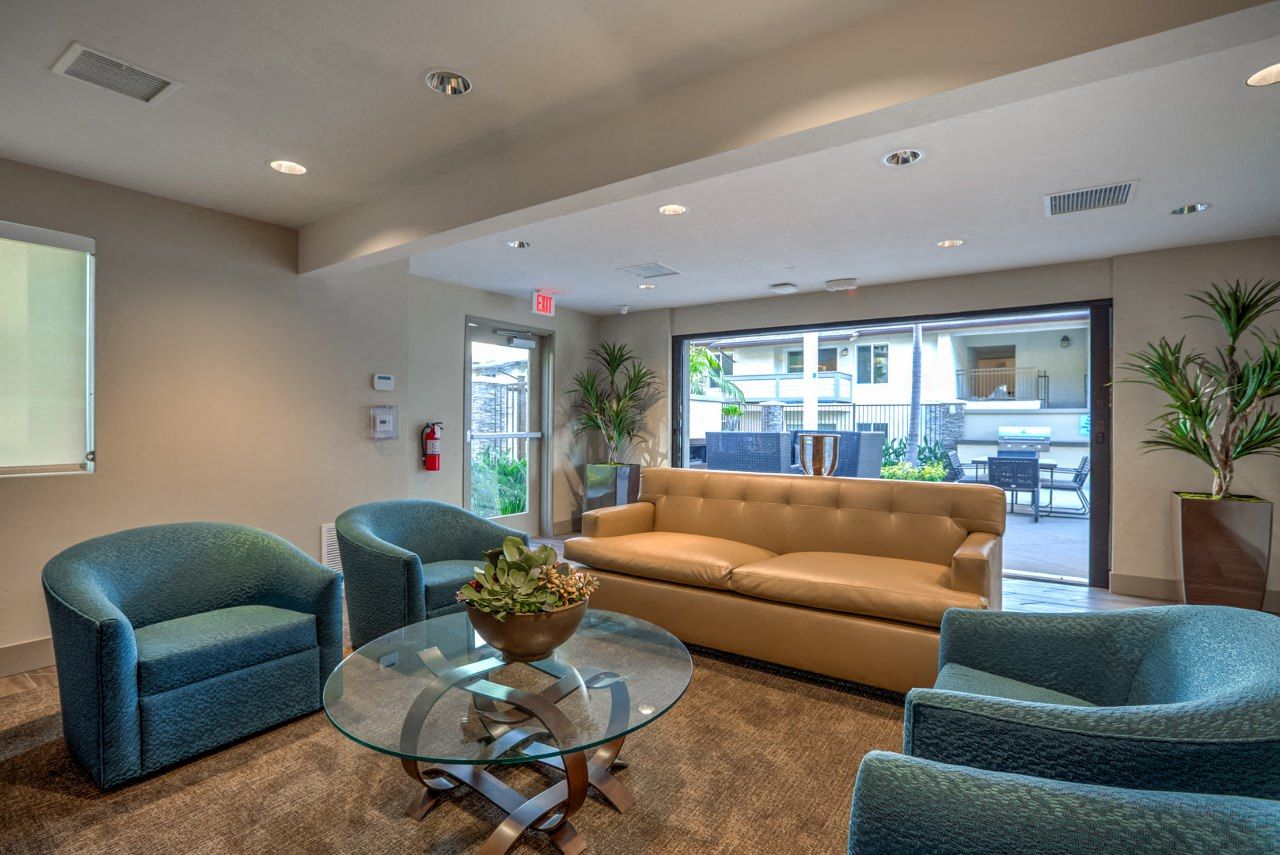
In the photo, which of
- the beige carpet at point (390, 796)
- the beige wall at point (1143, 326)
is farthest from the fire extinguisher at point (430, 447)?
the beige wall at point (1143, 326)

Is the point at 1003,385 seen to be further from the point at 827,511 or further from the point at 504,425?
the point at 504,425

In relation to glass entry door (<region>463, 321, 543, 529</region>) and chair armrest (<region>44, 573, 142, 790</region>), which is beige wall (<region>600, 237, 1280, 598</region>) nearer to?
glass entry door (<region>463, 321, 543, 529</region>)

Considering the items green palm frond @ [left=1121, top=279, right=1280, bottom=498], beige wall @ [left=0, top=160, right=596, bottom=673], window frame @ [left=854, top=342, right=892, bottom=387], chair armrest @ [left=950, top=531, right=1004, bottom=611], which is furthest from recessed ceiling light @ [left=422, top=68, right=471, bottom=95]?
window frame @ [left=854, top=342, right=892, bottom=387]

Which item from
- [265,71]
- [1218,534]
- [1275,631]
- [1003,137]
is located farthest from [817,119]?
[1218,534]

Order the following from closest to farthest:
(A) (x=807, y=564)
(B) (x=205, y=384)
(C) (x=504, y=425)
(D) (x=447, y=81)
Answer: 1. (D) (x=447, y=81)
2. (A) (x=807, y=564)
3. (B) (x=205, y=384)
4. (C) (x=504, y=425)

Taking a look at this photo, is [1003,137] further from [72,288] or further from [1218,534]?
[72,288]

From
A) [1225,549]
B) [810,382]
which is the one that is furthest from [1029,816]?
[810,382]

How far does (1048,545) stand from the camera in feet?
19.6

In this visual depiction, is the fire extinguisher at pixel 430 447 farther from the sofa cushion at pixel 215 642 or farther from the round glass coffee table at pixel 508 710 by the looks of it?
the round glass coffee table at pixel 508 710

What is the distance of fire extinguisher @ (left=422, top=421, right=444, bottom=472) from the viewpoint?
5211 millimetres

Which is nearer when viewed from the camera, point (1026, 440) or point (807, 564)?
point (807, 564)

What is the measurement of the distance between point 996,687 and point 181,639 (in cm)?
261

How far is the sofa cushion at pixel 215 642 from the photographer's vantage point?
6.66ft

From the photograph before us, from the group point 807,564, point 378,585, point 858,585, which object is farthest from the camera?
point 807,564
